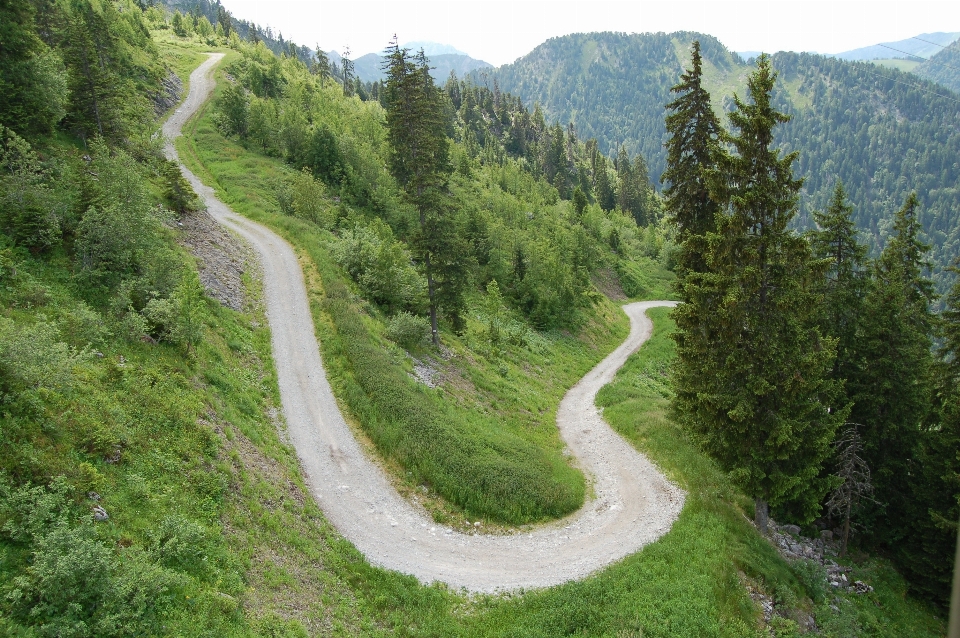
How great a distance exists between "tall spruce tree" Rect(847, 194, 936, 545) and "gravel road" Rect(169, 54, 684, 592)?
10089mm

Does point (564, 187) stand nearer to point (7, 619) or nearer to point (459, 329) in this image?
point (459, 329)

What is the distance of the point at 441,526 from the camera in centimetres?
1653

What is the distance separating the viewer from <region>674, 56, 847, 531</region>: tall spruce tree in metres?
15.7

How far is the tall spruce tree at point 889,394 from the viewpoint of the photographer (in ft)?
68.7

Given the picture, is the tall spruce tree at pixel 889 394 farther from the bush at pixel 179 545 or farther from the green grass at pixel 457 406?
the bush at pixel 179 545

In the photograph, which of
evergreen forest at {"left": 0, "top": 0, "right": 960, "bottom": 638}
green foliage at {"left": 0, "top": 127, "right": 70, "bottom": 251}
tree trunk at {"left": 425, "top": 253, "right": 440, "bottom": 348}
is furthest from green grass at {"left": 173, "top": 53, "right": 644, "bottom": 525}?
green foliage at {"left": 0, "top": 127, "right": 70, "bottom": 251}

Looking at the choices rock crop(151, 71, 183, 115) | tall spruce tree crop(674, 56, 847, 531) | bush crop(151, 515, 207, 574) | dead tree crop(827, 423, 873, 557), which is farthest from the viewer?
rock crop(151, 71, 183, 115)

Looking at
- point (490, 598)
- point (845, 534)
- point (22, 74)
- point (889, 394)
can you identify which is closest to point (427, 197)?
point (22, 74)

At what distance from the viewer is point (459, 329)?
3303cm

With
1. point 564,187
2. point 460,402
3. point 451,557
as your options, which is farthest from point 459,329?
point 564,187

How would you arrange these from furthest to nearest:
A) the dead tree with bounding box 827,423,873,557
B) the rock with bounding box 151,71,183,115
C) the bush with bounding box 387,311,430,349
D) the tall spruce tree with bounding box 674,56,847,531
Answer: the rock with bounding box 151,71,183,115 → the bush with bounding box 387,311,430,349 → the dead tree with bounding box 827,423,873,557 → the tall spruce tree with bounding box 674,56,847,531

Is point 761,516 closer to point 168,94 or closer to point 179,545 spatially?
point 179,545

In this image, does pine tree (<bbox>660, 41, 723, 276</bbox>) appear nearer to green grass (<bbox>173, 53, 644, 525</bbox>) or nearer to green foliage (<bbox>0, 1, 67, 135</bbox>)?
green grass (<bbox>173, 53, 644, 525</bbox>)

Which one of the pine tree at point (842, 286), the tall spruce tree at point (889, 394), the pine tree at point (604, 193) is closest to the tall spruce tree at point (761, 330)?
the tall spruce tree at point (889, 394)
